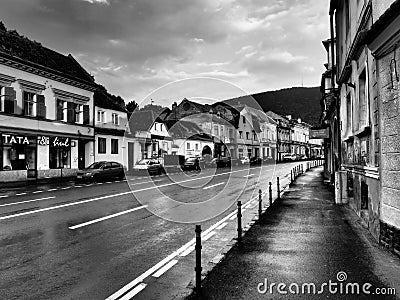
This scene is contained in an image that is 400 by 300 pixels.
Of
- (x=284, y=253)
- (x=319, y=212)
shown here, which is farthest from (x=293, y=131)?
(x=284, y=253)

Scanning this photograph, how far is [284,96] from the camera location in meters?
86.7

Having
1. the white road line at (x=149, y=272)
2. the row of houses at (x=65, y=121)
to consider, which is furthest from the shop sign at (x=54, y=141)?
the white road line at (x=149, y=272)

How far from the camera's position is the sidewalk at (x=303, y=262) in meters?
5.23

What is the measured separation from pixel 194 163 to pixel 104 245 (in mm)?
34230

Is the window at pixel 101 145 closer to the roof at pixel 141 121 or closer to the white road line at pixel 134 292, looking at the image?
the roof at pixel 141 121

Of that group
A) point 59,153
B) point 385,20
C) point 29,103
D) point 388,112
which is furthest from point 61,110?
point 385,20

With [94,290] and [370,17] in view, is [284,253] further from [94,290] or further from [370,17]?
[370,17]

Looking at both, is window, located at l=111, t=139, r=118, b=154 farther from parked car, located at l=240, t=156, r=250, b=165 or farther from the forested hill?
the forested hill

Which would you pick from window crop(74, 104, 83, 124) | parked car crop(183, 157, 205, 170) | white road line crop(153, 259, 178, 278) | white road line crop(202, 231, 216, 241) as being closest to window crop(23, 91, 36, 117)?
window crop(74, 104, 83, 124)

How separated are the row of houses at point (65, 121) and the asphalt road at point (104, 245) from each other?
6460 mm

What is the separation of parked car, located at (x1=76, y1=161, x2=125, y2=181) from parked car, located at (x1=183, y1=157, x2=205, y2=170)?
11989mm

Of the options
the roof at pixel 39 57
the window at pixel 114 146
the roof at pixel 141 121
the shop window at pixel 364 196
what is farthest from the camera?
the roof at pixel 141 121

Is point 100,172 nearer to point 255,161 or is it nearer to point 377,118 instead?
point 377,118

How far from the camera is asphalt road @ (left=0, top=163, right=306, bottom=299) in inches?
216
